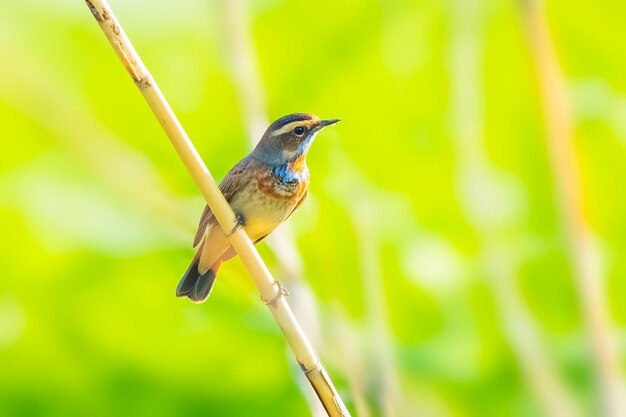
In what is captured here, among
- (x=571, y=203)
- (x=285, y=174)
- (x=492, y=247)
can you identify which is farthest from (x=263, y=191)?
(x=571, y=203)

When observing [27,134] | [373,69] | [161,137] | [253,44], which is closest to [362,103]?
[373,69]

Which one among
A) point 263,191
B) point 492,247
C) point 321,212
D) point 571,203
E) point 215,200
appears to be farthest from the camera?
point 321,212

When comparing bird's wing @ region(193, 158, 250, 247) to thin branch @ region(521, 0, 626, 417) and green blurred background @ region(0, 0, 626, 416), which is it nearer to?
green blurred background @ region(0, 0, 626, 416)

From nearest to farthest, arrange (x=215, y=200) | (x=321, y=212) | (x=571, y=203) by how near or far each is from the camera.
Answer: (x=215, y=200) → (x=571, y=203) → (x=321, y=212)

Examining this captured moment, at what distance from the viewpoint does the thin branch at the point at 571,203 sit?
1087 millimetres

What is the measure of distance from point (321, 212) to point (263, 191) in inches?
12.5

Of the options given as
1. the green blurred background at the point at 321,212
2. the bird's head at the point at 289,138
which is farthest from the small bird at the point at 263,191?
the green blurred background at the point at 321,212

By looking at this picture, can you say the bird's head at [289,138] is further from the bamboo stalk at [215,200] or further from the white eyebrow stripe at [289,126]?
the bamboo stalk at [215,200]

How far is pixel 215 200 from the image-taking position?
1017mm

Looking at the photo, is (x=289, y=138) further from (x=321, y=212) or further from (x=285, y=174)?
(x=321, y=212)

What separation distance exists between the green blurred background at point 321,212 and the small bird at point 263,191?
19 centimetres

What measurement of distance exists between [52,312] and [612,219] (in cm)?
123

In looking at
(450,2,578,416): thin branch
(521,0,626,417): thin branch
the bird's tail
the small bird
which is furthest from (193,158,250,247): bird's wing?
(521,0,626,417): thin branch

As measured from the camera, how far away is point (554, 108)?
115 cm
